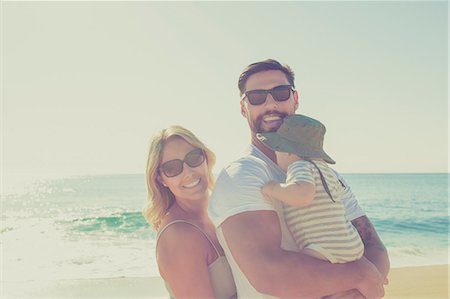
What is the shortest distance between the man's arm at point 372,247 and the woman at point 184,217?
94 centimetres

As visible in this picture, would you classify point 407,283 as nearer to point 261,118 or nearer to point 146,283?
point 146,283

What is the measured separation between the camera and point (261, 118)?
3.25m

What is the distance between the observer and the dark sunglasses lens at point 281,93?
3271 millimetres

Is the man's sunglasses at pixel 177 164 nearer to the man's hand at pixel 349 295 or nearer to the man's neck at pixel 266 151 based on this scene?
the man's neck at pixel 266 151

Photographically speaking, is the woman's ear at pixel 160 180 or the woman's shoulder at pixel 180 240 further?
the woman's ear at pixel 160 180

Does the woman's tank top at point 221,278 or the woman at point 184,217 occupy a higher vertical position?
the woman at point 184,217

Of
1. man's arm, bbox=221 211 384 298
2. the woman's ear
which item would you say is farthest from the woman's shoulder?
→ the woman's ear

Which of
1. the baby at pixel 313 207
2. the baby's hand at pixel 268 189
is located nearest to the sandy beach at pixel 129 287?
the baby at pixel 313 207

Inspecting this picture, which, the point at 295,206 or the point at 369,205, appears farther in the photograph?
the point at 369,205

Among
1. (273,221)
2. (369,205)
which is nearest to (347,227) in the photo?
(273,221)

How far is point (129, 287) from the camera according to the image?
30.5 ft

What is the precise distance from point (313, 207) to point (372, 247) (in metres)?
0.72

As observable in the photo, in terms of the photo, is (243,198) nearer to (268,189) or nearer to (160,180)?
(268,189)

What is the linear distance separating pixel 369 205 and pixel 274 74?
3513cm
